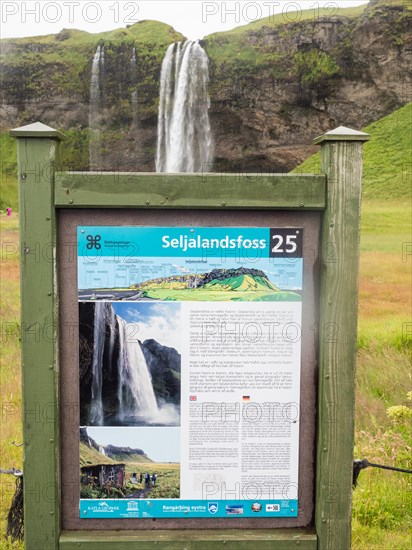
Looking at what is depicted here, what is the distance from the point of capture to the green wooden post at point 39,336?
2736 millimetres

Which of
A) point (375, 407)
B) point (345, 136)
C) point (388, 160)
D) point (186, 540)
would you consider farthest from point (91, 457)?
point (388, 160)

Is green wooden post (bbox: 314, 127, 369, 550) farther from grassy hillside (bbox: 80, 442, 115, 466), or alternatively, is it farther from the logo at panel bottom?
grassy hillside (bbox: 80, 442, 115, 466)

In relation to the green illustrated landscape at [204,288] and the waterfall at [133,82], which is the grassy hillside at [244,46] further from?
the green illustrated landscape at [204,288]

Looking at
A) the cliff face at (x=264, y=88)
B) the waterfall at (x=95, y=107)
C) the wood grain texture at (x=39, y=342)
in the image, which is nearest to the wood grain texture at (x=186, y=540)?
the wood grain texture at (x=39, y=342)

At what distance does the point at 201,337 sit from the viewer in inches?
110

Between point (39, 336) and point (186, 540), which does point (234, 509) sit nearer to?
point (186, 540)

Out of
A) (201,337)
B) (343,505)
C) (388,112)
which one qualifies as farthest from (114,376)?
(388,112)

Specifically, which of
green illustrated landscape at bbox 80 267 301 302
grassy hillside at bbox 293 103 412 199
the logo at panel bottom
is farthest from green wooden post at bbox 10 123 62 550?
grassy hillside at bbox 293 103 412 199

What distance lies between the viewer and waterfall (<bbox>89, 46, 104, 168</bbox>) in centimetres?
7044

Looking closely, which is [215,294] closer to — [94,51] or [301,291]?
[301,291]

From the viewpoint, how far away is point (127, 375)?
9.25ft

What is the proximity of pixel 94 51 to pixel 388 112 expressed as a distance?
3678cm

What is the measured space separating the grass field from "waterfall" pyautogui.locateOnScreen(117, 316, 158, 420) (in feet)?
0.83

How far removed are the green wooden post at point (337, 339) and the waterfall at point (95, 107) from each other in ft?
232
